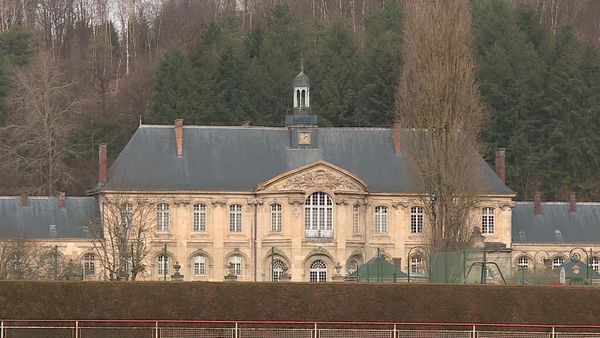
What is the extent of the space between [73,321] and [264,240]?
119ft

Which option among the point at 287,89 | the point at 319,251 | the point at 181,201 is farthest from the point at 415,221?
the point at 287,89

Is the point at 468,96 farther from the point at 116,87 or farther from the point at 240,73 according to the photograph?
the point at 116,87

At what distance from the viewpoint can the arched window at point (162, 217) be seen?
8250 centimetres

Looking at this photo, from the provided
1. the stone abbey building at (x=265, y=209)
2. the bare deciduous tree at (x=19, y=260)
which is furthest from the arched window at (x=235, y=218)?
the bare deciduous tree at (x=19, y=260)

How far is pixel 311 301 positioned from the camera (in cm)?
4912

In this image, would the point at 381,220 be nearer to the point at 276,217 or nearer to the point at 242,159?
the point at 276,217

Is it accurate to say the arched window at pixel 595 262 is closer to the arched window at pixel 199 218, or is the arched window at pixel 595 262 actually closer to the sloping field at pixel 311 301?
the arched window at pixel 199 218

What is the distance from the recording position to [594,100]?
9925 centimetres

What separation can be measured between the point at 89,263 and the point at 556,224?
22.8 metres

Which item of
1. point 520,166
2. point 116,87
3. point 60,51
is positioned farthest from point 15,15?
point 520,166

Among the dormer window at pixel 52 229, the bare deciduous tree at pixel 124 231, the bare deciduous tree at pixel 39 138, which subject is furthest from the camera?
the bare deciduous tree at pixel 39 138

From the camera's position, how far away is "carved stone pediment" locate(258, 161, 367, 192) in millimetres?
82062

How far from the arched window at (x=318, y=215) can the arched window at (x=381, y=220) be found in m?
2.73

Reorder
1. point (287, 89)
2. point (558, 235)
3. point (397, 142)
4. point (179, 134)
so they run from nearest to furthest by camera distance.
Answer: point (179, 134)
point (558, 235)
point (397, 142)
point (287, 89)
